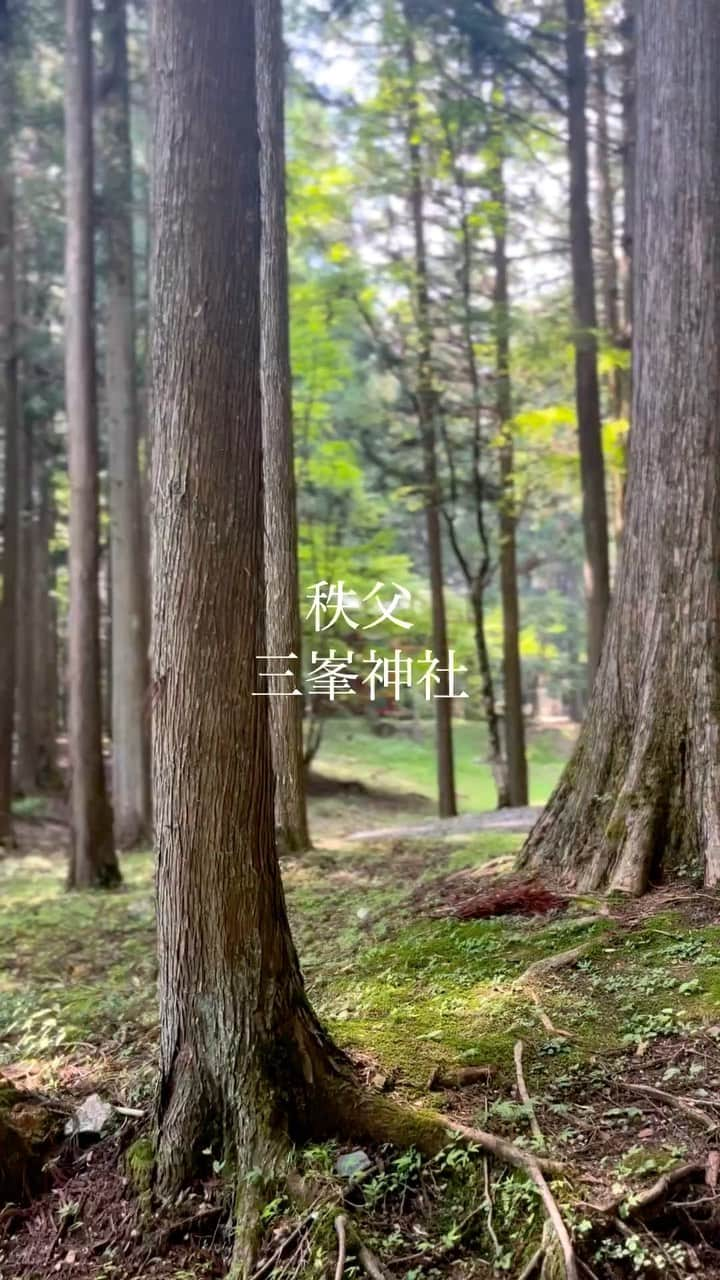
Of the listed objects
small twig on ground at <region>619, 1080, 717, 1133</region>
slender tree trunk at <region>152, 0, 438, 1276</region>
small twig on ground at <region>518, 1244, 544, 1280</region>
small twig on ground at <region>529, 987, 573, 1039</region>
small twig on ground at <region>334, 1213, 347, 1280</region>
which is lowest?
small twig on ground at <region>334, 1213, 347, 1280</region>

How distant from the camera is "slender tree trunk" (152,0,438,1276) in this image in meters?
3.07

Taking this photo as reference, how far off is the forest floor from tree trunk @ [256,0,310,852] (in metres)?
1.78

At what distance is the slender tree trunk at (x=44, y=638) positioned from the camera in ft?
61.7

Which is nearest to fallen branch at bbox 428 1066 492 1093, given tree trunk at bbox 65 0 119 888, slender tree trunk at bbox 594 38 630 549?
tree trunk at bbox 65 0 119 888

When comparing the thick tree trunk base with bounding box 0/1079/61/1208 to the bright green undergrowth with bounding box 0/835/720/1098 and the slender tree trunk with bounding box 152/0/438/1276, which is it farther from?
the slender tree trunk with bounding box 152/0/438/1276

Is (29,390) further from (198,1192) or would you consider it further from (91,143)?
(198,1192)

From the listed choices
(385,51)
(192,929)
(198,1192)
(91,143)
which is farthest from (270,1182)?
(385,51)

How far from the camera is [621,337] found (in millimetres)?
12109

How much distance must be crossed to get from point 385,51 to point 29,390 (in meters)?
7.83

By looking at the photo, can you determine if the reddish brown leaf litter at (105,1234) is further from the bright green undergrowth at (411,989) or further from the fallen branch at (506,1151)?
the fallen branch at (506,1151)

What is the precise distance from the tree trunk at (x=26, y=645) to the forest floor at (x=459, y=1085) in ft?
40.2

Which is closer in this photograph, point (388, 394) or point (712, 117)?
point (712, 117)

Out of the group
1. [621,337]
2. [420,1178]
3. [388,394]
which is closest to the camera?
[420,1178]

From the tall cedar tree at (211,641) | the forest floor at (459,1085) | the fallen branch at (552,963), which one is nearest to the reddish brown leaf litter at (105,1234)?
the forest floor at (459,1085)
